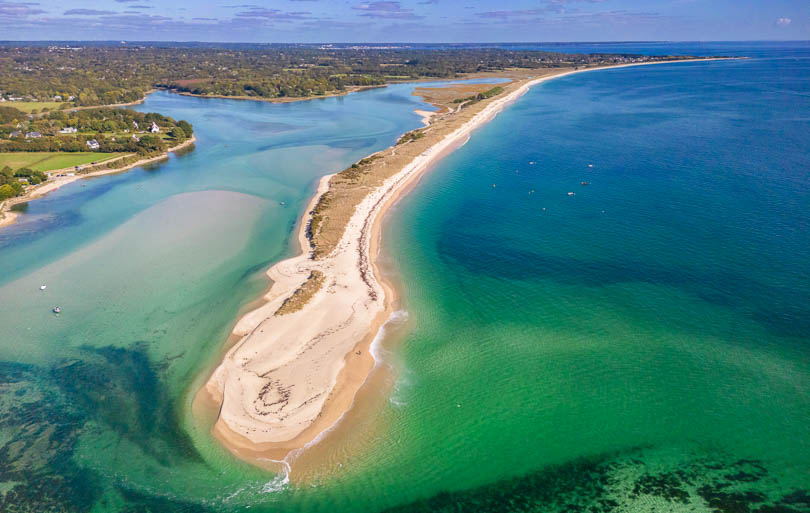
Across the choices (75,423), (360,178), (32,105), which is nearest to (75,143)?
(32,105)

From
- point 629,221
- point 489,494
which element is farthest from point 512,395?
point 629,221

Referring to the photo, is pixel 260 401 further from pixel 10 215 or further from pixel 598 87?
pixel 598 87

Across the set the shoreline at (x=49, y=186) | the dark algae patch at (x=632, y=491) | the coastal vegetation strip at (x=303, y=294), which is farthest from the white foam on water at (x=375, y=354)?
the shoreline at (x=49, y=186)

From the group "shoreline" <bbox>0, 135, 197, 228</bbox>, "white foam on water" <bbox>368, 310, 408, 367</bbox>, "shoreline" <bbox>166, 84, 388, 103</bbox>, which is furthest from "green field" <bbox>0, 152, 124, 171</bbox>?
"shoreline" <bbox>166, 84, 388, 103</bbox>

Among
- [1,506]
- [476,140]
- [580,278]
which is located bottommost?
[1,506]

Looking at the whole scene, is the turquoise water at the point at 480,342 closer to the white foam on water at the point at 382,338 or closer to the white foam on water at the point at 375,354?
the white foam on water at the point at 382,338

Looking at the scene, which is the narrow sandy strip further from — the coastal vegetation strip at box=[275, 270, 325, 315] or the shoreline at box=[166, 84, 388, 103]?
the shoreline at box=[166, 84, 388, 103]

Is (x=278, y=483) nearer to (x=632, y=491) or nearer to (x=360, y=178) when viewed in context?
(x=632, y=491)
